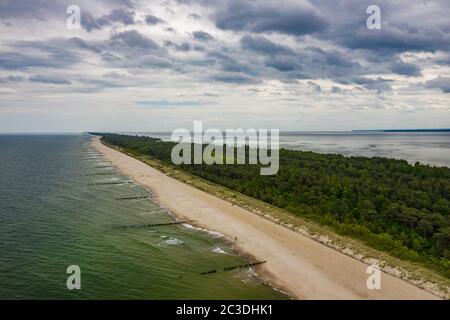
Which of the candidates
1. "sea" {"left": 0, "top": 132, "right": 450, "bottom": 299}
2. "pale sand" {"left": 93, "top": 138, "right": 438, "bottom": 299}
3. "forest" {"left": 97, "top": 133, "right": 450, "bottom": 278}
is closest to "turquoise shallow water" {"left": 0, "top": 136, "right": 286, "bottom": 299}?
"sea" {"left": 0, "top": 132, "right": 450, "bottom": 299}

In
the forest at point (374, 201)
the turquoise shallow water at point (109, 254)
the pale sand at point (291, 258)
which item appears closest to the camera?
the pale sand at point (291, 258)

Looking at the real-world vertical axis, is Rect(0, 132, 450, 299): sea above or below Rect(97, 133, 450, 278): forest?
below

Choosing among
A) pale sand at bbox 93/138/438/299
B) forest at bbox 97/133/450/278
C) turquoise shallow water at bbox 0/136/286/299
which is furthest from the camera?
forest at bbox 97/133/450/278

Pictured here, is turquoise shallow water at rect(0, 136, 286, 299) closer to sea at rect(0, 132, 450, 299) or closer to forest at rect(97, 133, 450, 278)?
sea at rect(0, 132, 450, 299)

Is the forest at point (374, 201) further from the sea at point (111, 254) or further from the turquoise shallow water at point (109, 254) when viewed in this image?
the turquoise shallow water at point (109, 254)

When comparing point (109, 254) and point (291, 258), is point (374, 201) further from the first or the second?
point (109, 254)

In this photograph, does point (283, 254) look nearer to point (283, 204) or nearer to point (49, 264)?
point (283, 204)

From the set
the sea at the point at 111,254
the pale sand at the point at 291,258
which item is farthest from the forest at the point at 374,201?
the sea at the point at 111,254
